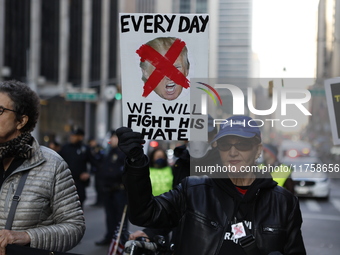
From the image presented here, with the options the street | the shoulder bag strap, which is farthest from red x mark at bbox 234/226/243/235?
the street

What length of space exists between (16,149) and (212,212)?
1.15 metres

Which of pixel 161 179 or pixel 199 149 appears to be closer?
pixel 199 149

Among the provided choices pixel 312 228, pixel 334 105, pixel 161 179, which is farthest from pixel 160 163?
pixel 312 228

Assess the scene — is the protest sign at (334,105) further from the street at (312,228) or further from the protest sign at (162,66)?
the street at (312,228)

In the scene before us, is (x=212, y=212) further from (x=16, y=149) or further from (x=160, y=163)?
(x=160, y=163)

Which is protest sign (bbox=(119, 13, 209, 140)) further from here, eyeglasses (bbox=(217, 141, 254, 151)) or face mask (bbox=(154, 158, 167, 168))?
face mask (bbox=(154, 158, 167, 168))

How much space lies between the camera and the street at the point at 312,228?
8820 millimetres

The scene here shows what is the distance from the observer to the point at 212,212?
2.76 m

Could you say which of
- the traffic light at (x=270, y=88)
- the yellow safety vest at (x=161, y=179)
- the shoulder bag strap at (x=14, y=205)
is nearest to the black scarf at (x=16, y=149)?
the shoulder bag strap at (x=14, y=205)

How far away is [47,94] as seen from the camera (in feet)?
130

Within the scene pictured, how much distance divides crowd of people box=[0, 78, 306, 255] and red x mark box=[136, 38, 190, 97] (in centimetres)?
55

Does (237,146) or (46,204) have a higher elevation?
(237,146)

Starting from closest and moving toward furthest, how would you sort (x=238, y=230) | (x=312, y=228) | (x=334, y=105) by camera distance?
(x=238, y=230), (x=334, y=105), (x=312, y=228)

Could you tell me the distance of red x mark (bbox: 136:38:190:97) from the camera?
3314mm
